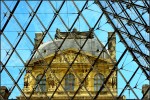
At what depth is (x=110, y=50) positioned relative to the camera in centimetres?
4062

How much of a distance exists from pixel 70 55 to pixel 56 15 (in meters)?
8.16

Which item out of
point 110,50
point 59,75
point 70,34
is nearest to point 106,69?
point 110,50

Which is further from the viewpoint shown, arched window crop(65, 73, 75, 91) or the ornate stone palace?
arched window crop(65, 73, 75, 91)

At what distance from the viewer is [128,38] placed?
103ft

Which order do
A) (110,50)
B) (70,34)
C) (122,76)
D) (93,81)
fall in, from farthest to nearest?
(93,81), (110,50), (70,34), (122,76)

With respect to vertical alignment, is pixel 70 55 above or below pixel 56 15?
below

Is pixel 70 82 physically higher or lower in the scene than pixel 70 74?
lower

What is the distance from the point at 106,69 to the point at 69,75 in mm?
3861

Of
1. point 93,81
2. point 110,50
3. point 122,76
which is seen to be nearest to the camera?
point 122,76

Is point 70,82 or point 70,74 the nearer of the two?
point 70,82

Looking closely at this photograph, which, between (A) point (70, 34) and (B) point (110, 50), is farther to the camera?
(B) point (110, 50)

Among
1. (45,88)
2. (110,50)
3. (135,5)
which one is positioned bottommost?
(45,88)

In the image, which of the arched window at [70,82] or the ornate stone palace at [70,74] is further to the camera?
the arched window at [70,82]

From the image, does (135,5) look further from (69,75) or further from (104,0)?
(69,75)
